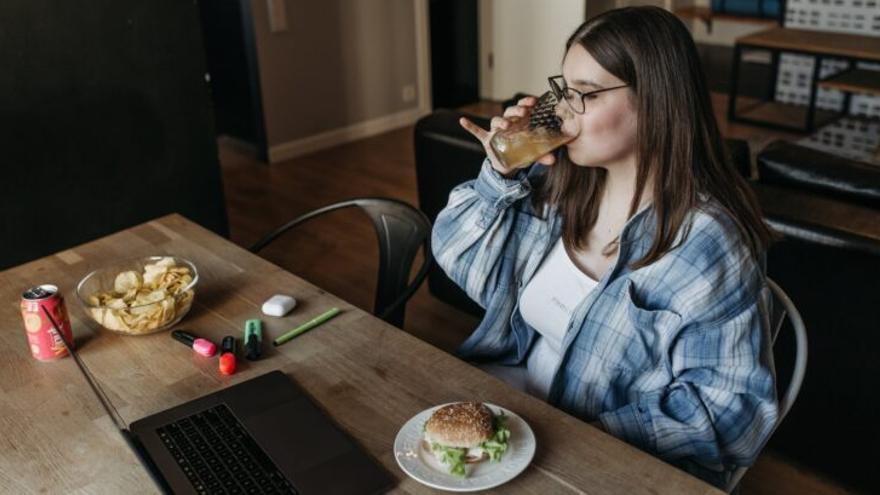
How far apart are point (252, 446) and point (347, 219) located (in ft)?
9.44

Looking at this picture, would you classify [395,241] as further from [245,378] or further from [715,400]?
[715,400]

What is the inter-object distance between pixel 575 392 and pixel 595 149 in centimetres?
45

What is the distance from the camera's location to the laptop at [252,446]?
120 centimetres

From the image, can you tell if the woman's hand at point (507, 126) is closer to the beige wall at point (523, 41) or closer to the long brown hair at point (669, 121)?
the long brown hair at point (669, 121)

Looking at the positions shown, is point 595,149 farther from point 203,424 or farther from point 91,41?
point 91,41

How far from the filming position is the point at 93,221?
123 inches

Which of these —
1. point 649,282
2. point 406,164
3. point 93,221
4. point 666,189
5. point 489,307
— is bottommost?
point 406,164

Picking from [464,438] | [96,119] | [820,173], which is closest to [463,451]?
[464,438]

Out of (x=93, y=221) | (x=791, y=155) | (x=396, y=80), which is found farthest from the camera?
(x=396, y=80)

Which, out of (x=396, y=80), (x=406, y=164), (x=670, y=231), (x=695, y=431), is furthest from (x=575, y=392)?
(x=396, y=80)

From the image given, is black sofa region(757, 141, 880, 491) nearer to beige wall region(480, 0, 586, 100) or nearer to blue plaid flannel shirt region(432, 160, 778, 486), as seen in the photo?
blue plaid flannel shirt region(432, 160, 778, 486)

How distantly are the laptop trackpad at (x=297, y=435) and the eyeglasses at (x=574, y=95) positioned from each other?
2.16 feet

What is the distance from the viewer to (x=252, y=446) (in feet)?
4.21

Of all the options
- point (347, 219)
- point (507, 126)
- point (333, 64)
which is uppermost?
point (507, 126)
